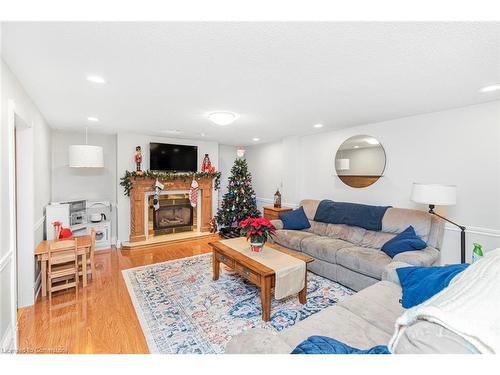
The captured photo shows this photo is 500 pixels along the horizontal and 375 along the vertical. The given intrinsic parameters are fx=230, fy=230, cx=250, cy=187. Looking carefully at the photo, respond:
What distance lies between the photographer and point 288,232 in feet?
12.7

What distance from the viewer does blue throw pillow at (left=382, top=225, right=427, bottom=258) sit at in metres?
2.73

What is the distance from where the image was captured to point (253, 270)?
2375 millimetres

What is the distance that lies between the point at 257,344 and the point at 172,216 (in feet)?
15.5

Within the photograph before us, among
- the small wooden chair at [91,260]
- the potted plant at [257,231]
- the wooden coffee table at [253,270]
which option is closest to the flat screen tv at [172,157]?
the small wooden chair at [91,260]

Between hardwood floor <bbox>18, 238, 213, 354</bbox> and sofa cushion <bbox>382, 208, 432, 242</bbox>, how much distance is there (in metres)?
3.21

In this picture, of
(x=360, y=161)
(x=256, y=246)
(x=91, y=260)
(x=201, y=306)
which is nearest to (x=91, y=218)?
(x=91, y=260)

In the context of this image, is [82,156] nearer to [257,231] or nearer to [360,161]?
[257,231]

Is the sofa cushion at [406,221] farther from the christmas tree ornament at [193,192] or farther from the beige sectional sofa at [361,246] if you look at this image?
the christmas tree ornament at [193,192]

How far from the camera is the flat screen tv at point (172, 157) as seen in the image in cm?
494

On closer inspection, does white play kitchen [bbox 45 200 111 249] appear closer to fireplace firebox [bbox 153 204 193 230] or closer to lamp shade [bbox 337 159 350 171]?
fireplace firebox [bbox 153 204 193 230]

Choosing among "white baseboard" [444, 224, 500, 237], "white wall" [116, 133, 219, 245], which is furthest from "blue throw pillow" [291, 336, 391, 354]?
"white wall" [116, 133, 219, 245]

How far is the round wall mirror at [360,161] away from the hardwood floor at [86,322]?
3780mm
